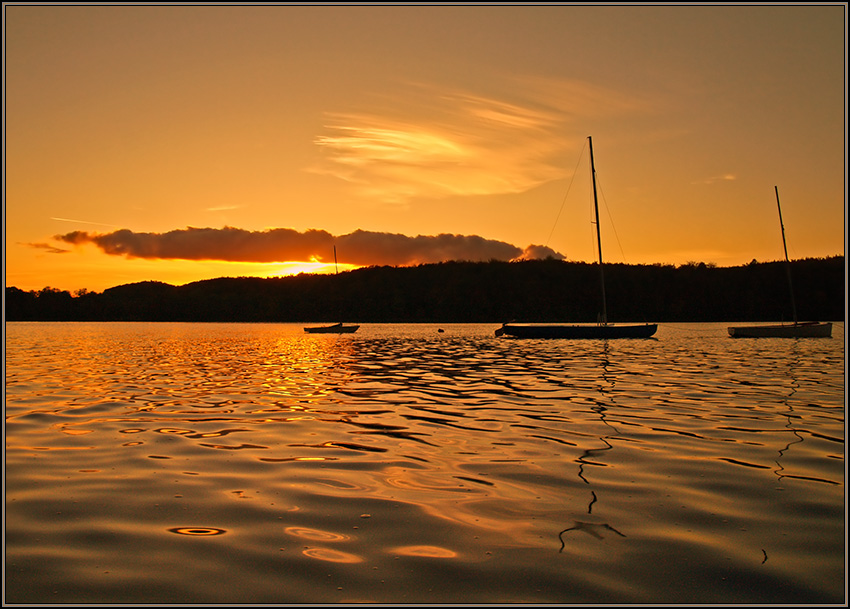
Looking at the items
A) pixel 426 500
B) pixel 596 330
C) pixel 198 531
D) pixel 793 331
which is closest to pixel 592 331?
pixel 596 330

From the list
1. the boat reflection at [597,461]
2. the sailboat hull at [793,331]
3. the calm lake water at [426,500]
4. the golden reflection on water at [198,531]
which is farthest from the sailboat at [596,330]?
the golden reflection on water at [198,531]

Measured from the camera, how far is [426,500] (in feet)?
31.8

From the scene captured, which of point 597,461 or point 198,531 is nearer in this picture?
point 198,531

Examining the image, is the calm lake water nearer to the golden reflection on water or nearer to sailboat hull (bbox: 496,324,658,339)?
the golden reflection on water

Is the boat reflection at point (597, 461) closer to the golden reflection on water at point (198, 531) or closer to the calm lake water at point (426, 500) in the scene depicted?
the calm lake water at point (426, 500)

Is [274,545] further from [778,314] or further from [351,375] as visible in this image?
[778,314]

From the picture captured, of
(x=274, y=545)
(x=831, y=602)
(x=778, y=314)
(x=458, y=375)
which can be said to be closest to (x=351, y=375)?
(x=458, y=375)

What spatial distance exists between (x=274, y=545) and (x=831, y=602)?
Answer: 6.05 m

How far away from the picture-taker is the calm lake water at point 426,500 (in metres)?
6.65

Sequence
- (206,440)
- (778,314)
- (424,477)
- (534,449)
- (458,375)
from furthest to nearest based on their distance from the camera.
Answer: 1. (778,314)
2. (458,375)
3. (206,440)
4. (534,449)
5. (424,477)

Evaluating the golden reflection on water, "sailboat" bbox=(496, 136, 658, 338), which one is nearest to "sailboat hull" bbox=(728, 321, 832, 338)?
"sailboat" bbox=(496, 136, 658, 338)

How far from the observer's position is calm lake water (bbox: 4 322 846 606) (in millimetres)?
6652

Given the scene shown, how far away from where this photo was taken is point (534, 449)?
13.2 m

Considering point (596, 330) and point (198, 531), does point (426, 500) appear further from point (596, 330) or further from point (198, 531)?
point (596, 330)
